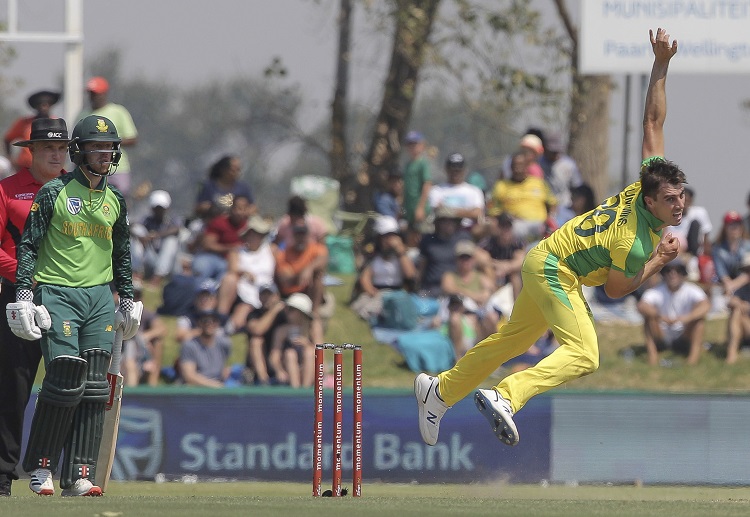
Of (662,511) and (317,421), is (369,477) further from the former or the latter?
(662,511)

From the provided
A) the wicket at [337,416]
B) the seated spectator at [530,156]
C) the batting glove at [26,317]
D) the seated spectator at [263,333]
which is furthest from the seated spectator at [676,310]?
the batting glove at [26,317]

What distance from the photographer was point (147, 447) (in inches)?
494

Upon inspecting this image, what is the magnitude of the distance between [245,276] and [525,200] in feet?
11.1

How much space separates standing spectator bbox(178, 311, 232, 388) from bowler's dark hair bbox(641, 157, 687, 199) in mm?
6690

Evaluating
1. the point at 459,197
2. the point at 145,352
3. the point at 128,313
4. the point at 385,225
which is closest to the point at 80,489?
the point at 128,313

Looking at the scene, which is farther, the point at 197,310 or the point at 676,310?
the point at 676,310

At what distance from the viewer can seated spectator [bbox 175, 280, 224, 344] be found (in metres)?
15.2

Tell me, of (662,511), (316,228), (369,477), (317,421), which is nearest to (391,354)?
(316,228)

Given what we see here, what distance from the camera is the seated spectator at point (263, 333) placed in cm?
1499

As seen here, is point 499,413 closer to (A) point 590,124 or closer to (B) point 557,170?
(B) point 557,170

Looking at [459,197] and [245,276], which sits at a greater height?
[459,197]

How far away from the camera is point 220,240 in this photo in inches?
650

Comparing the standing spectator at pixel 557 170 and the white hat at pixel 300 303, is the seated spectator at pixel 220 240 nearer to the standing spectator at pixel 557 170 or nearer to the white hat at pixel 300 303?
the white hat at pixel 300 303

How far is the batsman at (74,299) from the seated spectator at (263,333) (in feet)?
19.2
